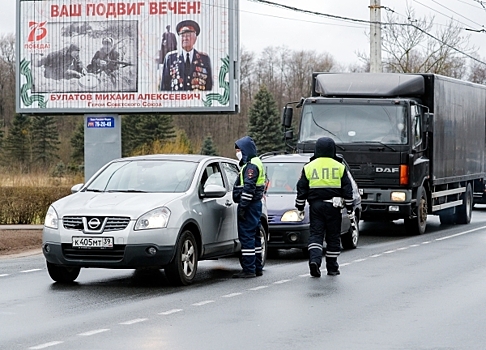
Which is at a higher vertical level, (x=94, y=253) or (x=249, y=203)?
(x=249, y=203)

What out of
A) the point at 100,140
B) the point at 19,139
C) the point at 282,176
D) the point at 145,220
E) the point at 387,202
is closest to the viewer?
the point at 145,220

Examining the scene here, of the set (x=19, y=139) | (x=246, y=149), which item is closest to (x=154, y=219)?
(x=246, y=149)

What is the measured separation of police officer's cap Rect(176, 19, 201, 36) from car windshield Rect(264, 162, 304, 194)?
9411mm

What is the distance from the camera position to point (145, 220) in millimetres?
12602

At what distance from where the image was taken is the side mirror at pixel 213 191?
1350cm

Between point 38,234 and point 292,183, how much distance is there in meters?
5.94

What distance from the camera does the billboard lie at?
1097 inches

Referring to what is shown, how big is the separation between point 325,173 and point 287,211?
3200 mm

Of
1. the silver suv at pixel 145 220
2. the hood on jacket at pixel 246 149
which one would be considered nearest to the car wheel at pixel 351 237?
the silver suv at pixel 145 220

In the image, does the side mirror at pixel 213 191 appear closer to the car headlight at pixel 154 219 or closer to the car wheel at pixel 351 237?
the car headlight at pixel 154 219

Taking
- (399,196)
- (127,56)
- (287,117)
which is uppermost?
(127,56)

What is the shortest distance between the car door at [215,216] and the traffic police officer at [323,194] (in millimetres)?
964

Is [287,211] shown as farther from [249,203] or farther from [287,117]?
[287,117]

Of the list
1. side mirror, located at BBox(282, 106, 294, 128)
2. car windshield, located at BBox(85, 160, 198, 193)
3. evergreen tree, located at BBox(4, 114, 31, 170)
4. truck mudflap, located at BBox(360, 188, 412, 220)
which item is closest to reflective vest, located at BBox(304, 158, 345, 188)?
car windshield, located at BBox(85, 160, 198, 193)
